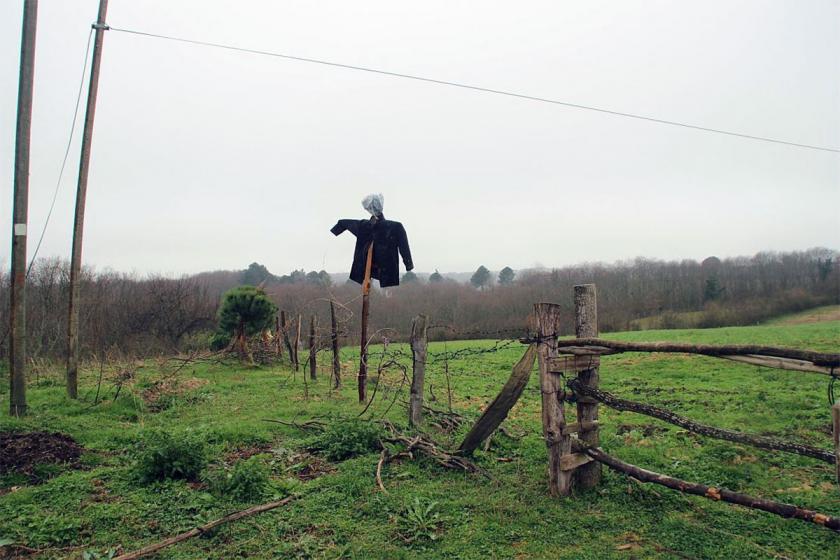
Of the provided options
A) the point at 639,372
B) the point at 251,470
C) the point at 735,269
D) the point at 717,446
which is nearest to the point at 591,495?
the point at 717,446

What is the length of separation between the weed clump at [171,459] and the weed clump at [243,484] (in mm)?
405

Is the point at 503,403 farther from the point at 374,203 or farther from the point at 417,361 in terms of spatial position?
the point at 374,203

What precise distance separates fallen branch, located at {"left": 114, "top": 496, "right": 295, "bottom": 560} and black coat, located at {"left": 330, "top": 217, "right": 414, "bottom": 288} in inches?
165

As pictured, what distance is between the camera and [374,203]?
8.25 metres

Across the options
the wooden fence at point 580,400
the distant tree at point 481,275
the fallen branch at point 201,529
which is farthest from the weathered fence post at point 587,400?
the distant tree at point 481,275

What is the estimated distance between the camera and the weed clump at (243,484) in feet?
15.1

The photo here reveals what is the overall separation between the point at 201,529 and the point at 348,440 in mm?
2019

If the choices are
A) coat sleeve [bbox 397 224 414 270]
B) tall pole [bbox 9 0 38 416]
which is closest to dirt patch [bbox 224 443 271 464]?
coat sleeve [bbox 397 224 414 270]

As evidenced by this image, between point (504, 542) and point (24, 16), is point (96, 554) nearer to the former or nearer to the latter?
point (504, 542)

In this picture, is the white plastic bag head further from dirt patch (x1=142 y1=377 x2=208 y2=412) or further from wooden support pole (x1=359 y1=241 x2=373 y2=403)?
dirt patch (x1=142 y1=377 x2=208 y2=412)

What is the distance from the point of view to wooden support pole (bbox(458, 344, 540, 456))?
4.74 metres

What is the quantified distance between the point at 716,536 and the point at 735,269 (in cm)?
5721

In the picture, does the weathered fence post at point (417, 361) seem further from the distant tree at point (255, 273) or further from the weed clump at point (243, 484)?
the distant tree at point (255, 273)

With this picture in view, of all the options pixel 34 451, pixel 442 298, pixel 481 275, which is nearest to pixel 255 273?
pixel 442 298
